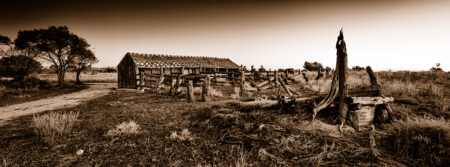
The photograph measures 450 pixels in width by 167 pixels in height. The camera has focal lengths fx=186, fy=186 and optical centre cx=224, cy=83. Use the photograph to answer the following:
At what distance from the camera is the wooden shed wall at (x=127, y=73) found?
53.6ft

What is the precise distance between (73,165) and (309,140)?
433cm

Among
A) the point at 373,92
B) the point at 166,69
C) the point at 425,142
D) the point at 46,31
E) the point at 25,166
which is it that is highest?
the point at 46,31

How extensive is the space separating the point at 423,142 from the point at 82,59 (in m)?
29.2

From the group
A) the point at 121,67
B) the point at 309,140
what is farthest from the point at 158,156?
the point at 121,67

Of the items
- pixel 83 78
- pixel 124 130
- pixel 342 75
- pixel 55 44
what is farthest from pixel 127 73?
pixel 83 78

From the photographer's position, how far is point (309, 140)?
375 centimetres

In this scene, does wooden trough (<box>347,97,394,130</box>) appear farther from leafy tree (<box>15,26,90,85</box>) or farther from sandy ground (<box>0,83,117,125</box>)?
leafy tree (<box>15,26,90,85</box>)

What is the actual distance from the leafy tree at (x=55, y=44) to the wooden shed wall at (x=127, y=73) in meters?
6.77

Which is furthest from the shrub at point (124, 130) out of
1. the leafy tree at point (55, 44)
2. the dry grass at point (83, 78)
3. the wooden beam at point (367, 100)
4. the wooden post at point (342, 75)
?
the dry grass at point (83, 78)

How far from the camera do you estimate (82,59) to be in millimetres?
23031

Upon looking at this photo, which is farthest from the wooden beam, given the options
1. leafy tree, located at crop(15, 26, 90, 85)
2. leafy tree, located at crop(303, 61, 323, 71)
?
leafy tree, located at crop(303, 61, 323, 71)

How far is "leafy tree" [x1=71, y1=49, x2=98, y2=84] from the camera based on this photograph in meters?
22.1

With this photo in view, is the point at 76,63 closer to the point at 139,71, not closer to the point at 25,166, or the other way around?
the point at 139,71

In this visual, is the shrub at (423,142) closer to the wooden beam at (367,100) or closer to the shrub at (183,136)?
the wooden beam at (367,100)
